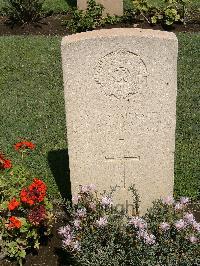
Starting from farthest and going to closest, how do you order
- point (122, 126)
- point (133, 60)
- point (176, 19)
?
point (176, 19) → point (122, 126) → point (133, 60)

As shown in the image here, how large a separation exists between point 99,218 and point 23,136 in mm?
2756

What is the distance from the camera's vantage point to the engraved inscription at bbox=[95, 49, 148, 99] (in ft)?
13.0

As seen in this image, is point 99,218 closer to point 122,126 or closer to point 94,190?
point 94,190

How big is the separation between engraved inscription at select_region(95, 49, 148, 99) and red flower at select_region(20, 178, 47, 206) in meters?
0.92

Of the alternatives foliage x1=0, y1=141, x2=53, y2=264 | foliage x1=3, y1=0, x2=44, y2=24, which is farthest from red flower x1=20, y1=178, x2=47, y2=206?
foliage x1=3, y1=0, x2=44, y2=24

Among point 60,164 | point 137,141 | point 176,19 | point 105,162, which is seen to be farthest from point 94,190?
point 176,19

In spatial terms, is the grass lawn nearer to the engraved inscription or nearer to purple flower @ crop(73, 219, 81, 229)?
purple flower @ crop(73, 219, 81, 229)

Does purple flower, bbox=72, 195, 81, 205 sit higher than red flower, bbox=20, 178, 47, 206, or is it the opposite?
red flower, bbox=20, 178, 47, 206

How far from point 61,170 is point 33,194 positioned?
1603 mm

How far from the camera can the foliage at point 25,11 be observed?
1073cm

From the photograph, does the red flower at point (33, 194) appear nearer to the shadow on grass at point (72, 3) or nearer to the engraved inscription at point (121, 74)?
the engraved inscription at point (121, 74)

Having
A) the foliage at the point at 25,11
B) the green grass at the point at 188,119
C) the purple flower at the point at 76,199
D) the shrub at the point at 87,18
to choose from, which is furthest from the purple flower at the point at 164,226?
the foliage at the point at 25,11

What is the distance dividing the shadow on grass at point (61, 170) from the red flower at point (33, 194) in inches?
41.4

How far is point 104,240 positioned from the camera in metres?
4.02
